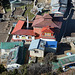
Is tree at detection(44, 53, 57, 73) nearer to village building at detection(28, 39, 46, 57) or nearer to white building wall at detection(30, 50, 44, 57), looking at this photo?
white building wall at detection(30, 50, 44, 57)

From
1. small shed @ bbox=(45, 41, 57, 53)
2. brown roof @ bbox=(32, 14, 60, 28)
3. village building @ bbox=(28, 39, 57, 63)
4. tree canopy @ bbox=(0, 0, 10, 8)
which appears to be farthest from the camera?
tree canopy @ bbox=(0, 0, 10, 8)

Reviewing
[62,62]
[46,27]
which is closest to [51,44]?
[46,27]

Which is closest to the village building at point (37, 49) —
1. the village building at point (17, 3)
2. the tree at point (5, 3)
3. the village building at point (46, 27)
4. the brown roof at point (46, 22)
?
the village building at point (46, 27)

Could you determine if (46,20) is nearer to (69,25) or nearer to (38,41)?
(38,41)

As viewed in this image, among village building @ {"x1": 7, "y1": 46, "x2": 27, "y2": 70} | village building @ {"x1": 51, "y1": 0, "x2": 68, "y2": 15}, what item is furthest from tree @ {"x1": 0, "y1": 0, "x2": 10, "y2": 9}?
village building @ {"x1": 7, "y1": 46, "x2": 27, "y2": 70}

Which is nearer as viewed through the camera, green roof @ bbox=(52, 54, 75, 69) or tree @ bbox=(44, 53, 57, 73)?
green roof @ bbox=(52, 54, 75, 69)

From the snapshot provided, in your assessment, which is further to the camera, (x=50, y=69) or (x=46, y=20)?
(x=46, y=20)

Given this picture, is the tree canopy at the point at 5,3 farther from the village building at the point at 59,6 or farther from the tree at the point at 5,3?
the village building at the point at 59,6

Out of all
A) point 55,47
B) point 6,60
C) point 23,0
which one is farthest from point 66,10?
point 6,60

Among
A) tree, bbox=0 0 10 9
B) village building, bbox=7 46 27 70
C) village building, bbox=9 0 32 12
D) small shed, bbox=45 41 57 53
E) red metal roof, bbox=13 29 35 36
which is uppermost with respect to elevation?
village building, bbox=9 0 32 12

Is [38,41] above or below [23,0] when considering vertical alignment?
below

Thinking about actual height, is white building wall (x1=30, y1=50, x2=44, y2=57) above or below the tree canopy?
below
